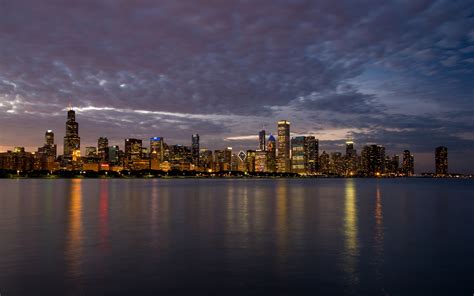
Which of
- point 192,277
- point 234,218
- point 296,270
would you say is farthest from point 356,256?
point 234,218

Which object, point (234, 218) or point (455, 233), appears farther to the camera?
point (234, 218)

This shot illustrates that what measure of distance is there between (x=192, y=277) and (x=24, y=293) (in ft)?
23.9

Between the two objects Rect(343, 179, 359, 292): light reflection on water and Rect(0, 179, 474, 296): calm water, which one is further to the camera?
Rect(343, 179, 359, 292): light reflection on water

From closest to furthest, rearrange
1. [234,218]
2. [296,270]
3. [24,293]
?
[24,293] → [296,270] → [234,218]

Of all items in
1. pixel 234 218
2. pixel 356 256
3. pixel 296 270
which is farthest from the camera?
pixel 234 218

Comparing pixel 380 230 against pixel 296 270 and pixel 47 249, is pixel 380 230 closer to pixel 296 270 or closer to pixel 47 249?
pixel 296 270

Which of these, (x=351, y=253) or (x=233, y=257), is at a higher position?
(x=233, y=257)

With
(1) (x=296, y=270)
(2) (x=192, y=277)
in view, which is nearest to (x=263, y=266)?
(1) (x=296, y=270)

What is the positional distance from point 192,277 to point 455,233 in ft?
87.6

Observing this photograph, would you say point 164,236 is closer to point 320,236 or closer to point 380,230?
point 320,236

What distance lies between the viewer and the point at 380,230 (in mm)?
36781

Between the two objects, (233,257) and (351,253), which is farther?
(351,253)

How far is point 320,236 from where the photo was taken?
32.9 m

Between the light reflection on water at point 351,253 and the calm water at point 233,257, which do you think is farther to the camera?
the light reflection on water at point 351,253
